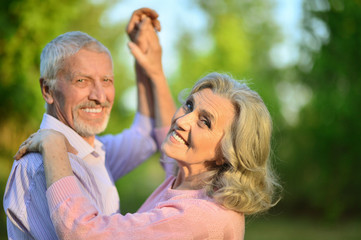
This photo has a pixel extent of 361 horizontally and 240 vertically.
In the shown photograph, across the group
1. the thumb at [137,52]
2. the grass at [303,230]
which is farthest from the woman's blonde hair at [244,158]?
the grass at [303,230]

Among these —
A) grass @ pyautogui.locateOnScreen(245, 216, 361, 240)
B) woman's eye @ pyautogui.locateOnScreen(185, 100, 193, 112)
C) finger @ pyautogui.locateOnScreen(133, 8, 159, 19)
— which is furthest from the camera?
grass @ pyautogui.locateOnScreen(245, 216, 361, 240)

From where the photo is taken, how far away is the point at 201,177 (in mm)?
2271

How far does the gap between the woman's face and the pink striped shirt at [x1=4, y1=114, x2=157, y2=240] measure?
53 centimetres

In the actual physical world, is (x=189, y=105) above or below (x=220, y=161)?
above

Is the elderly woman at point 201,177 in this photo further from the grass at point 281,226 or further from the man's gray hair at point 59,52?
the grass at point 281,226

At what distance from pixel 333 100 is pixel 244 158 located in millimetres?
7747

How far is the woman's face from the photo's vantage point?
221 centimetres

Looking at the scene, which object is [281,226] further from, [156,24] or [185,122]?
[185,122]

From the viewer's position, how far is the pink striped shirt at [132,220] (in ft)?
6.12

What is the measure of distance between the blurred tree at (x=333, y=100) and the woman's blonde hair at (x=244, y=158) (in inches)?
293

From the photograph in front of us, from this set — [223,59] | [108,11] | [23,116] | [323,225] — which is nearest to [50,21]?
[23,116]

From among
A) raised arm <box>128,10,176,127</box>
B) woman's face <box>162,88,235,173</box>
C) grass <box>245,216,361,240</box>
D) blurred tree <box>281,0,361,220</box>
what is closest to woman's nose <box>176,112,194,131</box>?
woman's face <box>162,88,235,173</box>

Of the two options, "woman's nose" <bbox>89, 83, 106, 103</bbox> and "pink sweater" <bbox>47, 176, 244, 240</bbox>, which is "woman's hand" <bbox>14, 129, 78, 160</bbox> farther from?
"woman's nose" <bbox>89, 83, 106, 103</bbox>

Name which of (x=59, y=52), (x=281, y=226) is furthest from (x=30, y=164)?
(x=281, y=226)
